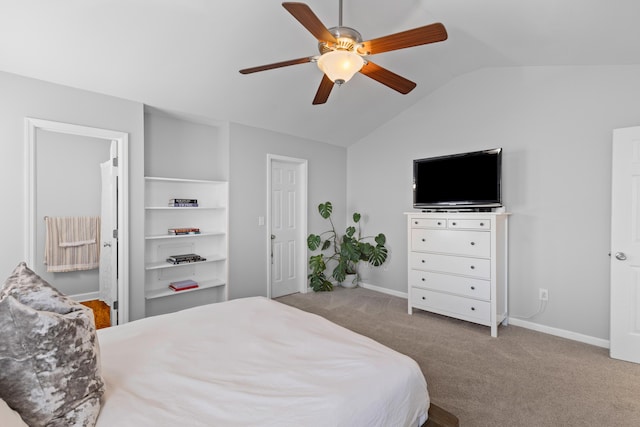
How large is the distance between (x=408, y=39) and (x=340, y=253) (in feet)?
11.3

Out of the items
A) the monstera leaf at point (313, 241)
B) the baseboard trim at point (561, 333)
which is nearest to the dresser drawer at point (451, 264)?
the baseboard trim at point (561, 333)

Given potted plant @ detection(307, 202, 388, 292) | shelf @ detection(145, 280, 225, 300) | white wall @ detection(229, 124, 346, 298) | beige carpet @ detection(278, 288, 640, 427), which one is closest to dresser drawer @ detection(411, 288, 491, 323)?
beige carpet @ detection(278, 288, 640, 427)

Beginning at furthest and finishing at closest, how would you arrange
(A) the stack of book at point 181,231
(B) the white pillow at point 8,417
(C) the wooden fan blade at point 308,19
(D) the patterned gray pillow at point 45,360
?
(A) the stack of book at point 181,231
(C) the wooden fan blade at point 308,19
(D) the patterned gray pillow at point 45,360
(B) the white pillow at point 8,417

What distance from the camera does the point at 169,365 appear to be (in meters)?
1.34

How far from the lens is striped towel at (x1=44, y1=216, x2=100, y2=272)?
10.6 feet

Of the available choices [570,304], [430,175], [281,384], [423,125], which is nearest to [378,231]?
[430,175]

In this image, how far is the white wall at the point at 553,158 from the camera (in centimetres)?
293

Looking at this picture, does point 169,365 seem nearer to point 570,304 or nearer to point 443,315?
point 443,315

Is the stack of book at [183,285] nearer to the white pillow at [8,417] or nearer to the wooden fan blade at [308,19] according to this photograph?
the white pillow at [8,417]

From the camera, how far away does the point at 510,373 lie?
2406 millimetres

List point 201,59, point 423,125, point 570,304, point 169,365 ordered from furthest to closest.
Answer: point 423,125 → point 570,304 → point 201,59 → point 169,365

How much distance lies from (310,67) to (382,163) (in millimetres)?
2039

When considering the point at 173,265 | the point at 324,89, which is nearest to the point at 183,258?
the point at 173,265

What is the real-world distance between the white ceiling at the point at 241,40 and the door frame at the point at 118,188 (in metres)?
0.40
